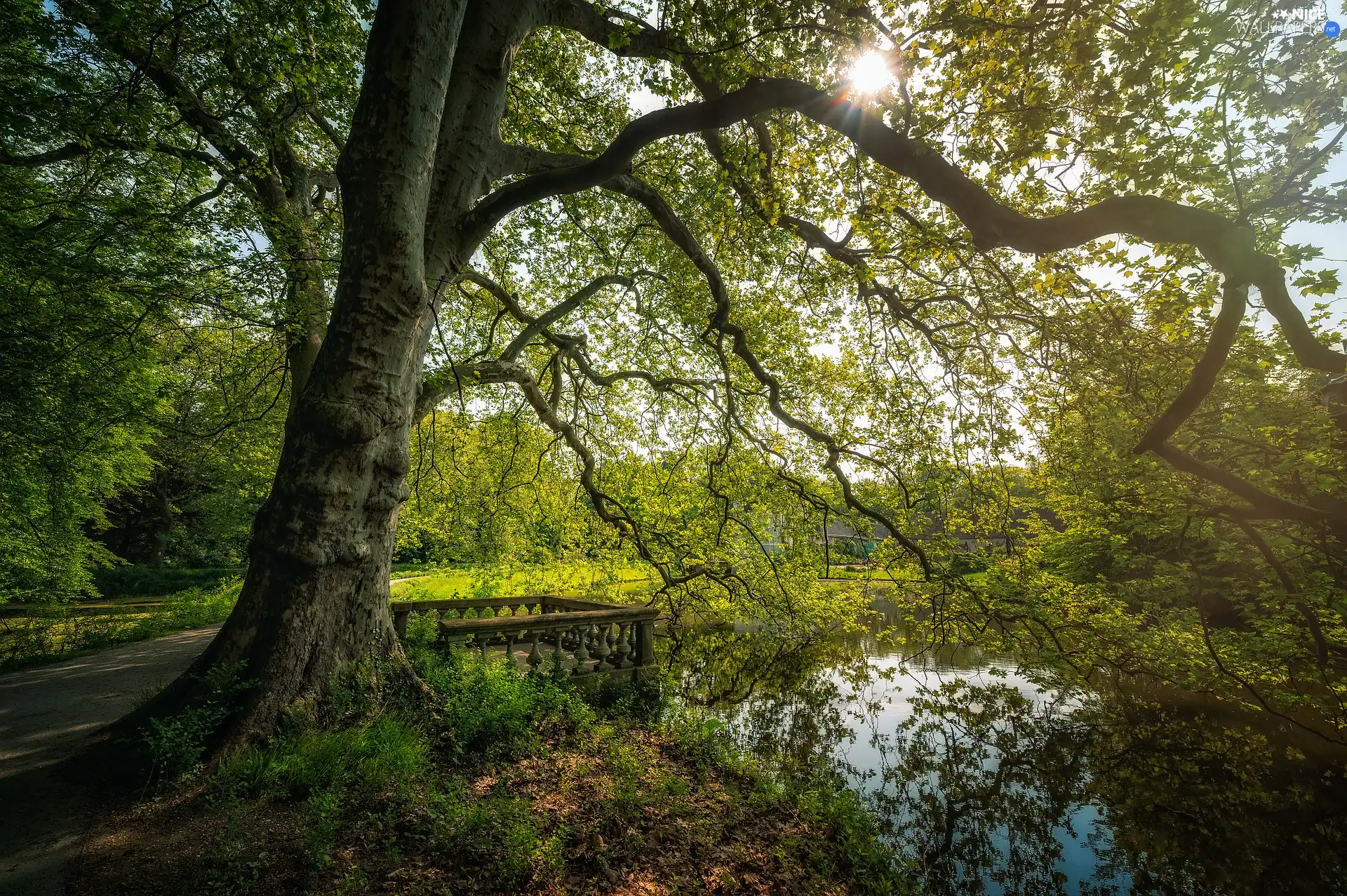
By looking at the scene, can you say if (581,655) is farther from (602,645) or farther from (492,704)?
(492,704)

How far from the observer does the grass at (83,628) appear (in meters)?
8.66

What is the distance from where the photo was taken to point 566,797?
461 cm

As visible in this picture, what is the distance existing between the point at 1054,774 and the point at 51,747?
11.3m

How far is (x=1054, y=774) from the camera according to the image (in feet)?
25.3

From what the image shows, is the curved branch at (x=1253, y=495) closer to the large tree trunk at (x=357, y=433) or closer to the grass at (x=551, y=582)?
the large tree trunk at (x=357, y=433)

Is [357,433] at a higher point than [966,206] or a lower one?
lower

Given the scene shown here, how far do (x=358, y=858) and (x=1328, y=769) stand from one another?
1305cm

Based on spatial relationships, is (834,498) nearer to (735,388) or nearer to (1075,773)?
(735,388)

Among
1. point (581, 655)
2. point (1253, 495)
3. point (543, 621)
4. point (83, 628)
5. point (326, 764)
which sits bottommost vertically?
point (83, 628)

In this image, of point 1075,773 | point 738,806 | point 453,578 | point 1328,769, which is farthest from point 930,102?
point 453,578

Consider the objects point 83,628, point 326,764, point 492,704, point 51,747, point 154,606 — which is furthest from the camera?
point 154,606

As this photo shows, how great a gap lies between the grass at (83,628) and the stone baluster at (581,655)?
8.29 meters

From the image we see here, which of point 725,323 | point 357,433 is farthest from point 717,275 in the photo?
point 357,433

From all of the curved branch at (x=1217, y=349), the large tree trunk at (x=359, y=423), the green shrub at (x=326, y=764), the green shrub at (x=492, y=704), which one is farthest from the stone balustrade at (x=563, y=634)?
the curved branch at (x=1217, y=349)
